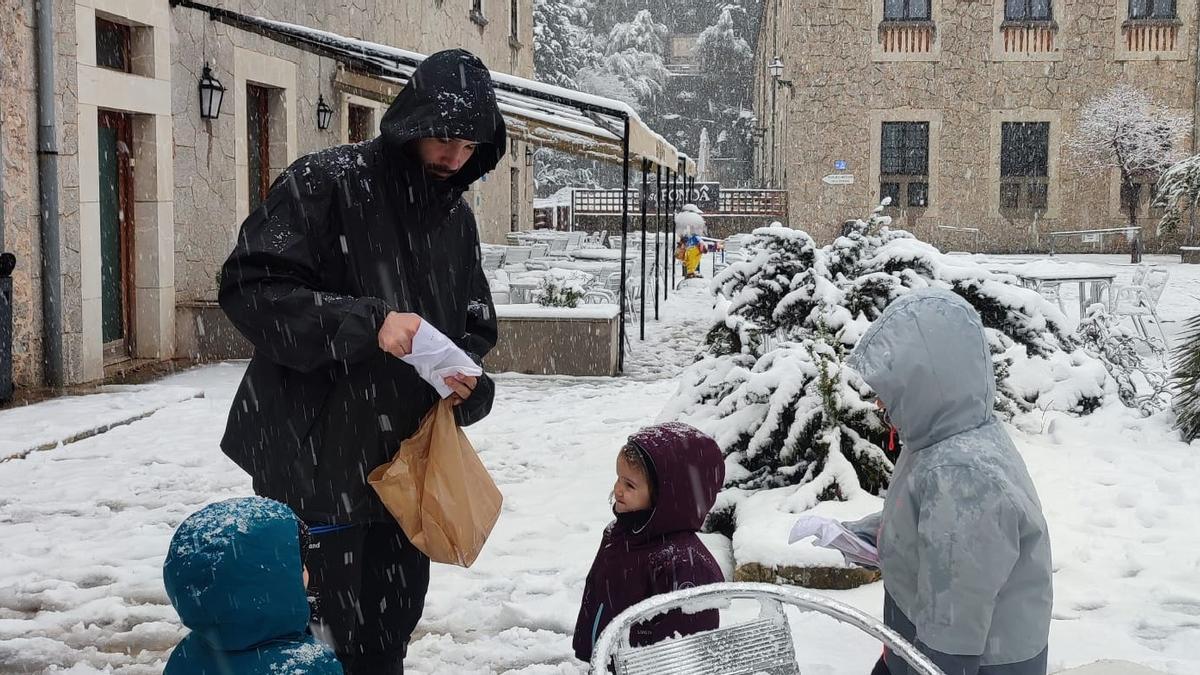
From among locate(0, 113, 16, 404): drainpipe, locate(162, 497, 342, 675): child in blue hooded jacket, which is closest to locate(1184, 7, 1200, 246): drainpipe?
locate(0, 113, 16, 404): drainpipe

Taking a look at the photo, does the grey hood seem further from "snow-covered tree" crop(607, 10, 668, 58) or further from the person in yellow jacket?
"snow-covered tree" crop(607, 10, 668, 58)

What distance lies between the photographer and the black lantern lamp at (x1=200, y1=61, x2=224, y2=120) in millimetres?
10078

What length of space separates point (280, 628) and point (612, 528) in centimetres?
106

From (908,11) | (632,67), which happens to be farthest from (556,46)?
(908,11)

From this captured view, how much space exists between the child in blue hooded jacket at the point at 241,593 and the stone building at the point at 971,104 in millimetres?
25418

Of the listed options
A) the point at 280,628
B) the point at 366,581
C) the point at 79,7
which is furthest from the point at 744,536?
the point at 79,7

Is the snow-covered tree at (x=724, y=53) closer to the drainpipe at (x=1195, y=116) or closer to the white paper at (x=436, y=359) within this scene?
the drainpipe at (x=1195, y=116)

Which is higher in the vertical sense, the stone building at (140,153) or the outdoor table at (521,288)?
the stone building at (140,153)

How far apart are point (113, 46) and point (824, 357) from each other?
7079mm

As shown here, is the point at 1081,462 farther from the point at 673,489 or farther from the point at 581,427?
the point at 673,489

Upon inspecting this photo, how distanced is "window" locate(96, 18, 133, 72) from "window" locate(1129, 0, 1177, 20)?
23.9 m

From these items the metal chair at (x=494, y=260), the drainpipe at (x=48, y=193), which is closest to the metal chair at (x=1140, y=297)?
the metal chair at (x=494, y=260)

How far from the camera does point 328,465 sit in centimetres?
227

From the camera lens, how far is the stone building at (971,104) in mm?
26016
